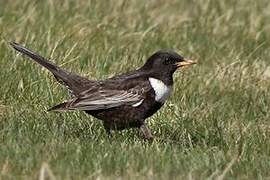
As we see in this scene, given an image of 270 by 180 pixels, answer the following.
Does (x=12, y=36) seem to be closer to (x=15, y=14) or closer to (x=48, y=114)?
(x=15, y=14)

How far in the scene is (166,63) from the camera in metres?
8.31

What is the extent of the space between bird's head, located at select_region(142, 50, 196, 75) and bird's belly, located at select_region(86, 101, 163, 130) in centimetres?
36

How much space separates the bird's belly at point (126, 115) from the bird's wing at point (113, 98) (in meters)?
0.05

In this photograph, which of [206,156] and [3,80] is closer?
[206,156]

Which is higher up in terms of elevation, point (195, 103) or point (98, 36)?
point (98, 36)

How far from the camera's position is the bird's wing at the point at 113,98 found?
8.03 meters

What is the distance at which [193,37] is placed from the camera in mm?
11141

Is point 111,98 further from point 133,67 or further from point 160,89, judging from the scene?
point 133,67

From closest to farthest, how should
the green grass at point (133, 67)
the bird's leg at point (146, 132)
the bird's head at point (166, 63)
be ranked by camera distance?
the green grass at point (133, 67) → the bird's leg at point (146, 132) → the bird's head at point (166, 63)

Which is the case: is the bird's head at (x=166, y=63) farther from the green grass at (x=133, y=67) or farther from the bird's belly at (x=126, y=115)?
the green grass at (x=133, y=67)

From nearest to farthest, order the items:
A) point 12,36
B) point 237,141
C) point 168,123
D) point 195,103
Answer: point 237,141 → point 168,123 → point 195,103 → point 12,36

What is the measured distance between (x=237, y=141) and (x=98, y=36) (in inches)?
125

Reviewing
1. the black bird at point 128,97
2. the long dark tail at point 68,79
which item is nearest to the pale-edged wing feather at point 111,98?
the black bird at point 128,97

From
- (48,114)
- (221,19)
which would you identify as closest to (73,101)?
(48,114)
